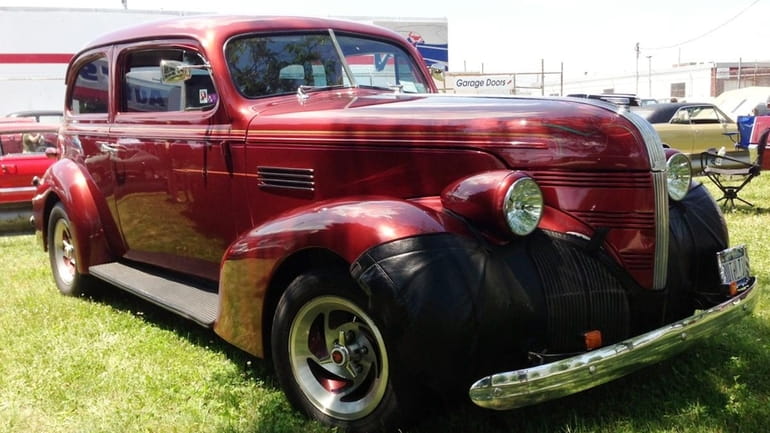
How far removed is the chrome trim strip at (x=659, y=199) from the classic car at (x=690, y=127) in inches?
401

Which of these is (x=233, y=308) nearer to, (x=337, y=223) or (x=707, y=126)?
(x=337, y=223)

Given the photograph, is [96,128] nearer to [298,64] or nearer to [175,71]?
[175,71]

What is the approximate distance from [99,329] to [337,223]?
2.37 metres

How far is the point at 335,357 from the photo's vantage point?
113 inches

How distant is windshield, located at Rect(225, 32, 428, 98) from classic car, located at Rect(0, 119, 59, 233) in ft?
19.2

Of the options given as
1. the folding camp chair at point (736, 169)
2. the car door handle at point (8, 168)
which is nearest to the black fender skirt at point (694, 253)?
the folding camp chair at point (736, 169)

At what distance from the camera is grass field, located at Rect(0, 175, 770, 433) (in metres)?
2.95

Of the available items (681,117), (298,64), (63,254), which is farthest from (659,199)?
(681,117)

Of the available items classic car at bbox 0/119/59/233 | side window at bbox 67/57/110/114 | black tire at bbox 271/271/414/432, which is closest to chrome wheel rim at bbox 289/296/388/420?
black tire at bbox 271/271/414/432

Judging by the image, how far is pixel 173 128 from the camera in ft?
13.6

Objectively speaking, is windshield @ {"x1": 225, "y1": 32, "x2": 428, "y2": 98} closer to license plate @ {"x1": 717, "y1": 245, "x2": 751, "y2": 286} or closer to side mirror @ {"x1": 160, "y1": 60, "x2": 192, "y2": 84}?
side mirror @ {"x1": 160, "y1": 60, "x2": 192, "y2": 84}

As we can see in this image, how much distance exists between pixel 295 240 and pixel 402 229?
0.55 meters

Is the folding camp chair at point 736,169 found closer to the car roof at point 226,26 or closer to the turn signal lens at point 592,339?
the car roof at point 226,26

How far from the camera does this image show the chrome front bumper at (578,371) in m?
2.39
